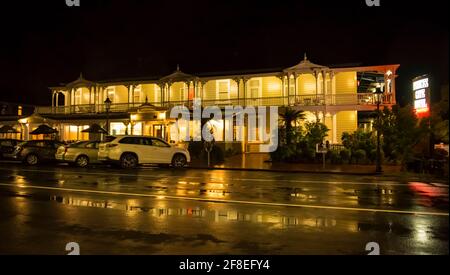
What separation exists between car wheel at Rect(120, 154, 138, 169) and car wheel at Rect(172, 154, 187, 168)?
203cm

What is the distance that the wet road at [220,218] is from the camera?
5.78m

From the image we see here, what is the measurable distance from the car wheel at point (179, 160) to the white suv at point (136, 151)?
0.06 meters

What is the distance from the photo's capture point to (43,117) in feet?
119

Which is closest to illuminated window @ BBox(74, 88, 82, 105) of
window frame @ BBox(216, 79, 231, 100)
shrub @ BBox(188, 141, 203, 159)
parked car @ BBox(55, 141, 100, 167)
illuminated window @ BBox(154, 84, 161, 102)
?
illuminated window @ BBox(154, 84, 161, 102)

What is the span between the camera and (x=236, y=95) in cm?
3225

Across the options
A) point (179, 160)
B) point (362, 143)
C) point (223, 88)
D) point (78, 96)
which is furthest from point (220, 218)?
point (78, 96)

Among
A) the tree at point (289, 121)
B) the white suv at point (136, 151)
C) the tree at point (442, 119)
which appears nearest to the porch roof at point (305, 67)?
the tree at point (289, 121)

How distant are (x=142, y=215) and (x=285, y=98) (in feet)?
76.7

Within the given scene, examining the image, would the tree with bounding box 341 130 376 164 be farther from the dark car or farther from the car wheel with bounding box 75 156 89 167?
the dark car

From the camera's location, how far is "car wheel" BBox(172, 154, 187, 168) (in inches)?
802

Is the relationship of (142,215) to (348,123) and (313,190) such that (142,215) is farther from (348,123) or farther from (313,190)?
(348,123)

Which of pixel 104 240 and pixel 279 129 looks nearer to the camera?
pixel 104 240

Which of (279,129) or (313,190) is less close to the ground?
(279,129)
